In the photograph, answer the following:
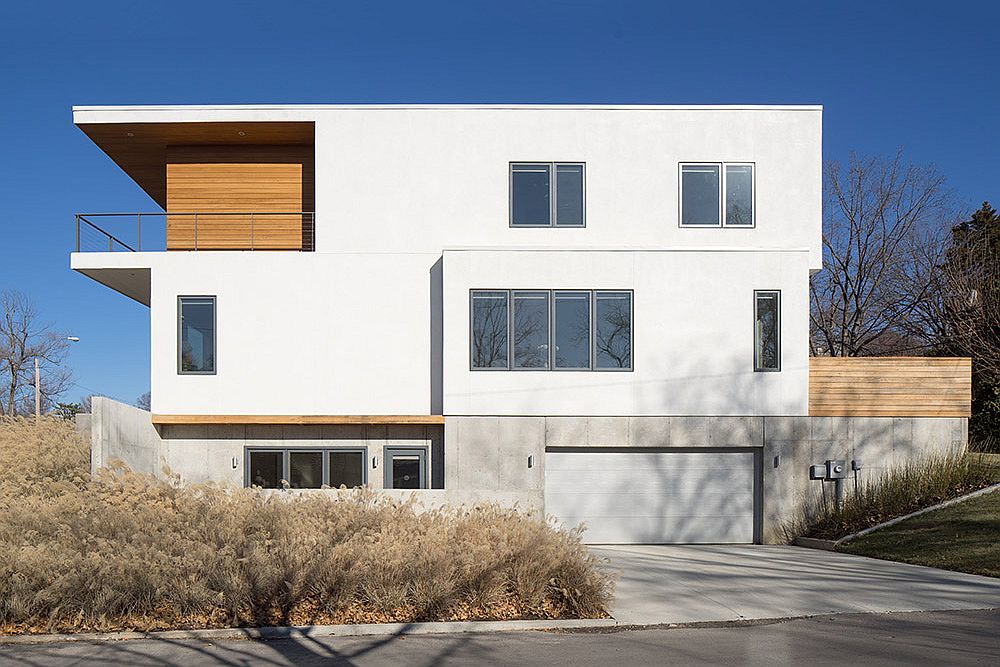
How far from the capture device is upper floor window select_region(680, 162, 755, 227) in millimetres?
19797

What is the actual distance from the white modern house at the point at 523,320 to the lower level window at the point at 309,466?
0.04 meters

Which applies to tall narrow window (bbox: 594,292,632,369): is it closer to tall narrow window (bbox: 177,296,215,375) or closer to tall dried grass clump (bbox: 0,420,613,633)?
tall dried grass clump (bbox: 0,420,613,633)

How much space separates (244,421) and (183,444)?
151cm

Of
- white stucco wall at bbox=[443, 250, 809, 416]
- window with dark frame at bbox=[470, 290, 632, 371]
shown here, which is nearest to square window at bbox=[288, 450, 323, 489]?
white stucco wall at bbox=[443, 250, 809, 416]

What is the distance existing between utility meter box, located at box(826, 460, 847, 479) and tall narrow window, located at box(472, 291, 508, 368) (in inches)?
281

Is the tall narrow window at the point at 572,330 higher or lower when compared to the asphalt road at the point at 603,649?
higher

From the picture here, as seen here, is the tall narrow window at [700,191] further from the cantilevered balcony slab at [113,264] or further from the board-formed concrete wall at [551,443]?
the cantilevered balcony slab at [113,264]

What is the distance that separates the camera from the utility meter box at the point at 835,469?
18.7 meters

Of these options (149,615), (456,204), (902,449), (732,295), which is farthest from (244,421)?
(902,449)

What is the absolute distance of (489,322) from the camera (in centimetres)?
1861

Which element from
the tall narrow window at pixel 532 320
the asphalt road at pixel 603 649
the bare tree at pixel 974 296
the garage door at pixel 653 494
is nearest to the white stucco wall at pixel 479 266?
the tall narrow window at pixel 532 320

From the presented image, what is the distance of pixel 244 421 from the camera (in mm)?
18656

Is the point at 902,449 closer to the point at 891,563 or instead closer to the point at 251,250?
the point at 891,563

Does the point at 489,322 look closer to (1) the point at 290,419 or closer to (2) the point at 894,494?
(1) the point at 290,419
